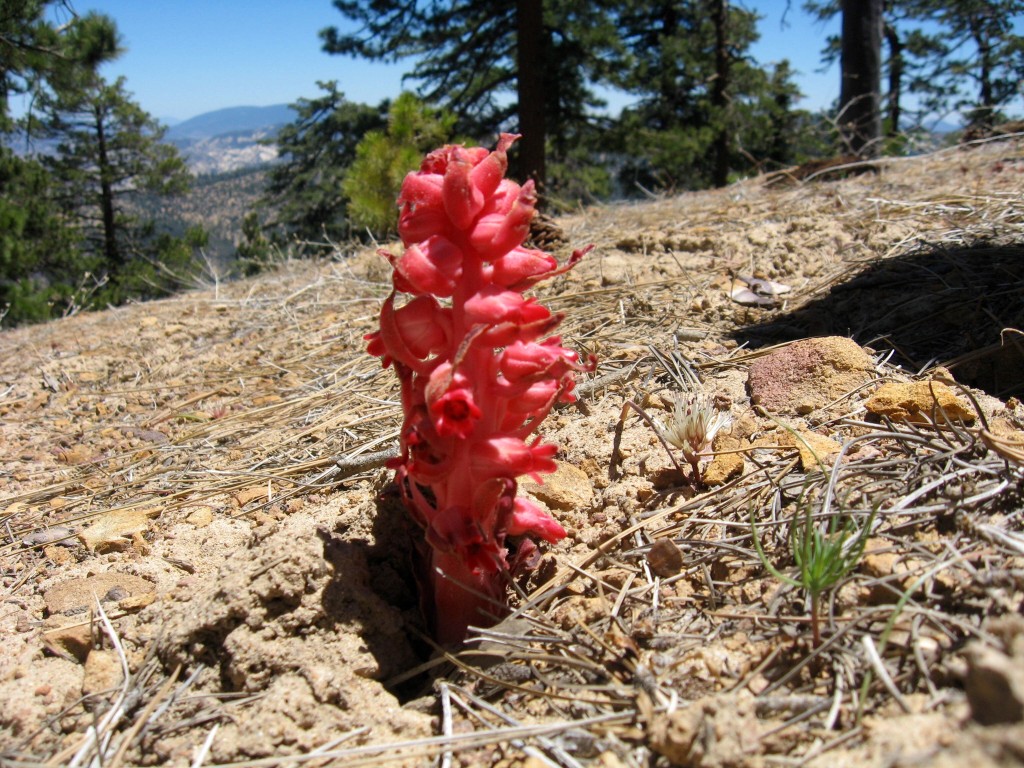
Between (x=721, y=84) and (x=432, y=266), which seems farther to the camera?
(x=721, y=84)

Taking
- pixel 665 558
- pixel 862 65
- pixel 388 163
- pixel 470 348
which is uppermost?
pixel 862 65

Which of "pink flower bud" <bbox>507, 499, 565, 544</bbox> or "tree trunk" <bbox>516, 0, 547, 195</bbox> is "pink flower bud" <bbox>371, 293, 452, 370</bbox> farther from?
"tree trunk" <bbox>516, 0, 547, 195</bbox>

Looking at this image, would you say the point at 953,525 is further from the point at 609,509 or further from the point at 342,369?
the point at 342,369

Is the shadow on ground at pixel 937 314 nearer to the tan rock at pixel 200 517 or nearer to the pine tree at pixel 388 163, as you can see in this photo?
the tan rock at pixel 200 517

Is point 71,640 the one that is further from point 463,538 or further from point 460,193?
point 460,193

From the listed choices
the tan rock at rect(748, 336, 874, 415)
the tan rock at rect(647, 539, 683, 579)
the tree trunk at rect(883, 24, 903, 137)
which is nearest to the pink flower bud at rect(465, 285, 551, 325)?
the tan rock at rect(647, 539, 683, 579)

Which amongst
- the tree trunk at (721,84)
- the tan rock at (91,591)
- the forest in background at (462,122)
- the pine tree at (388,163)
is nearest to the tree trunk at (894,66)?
the forest in background at (462,122)

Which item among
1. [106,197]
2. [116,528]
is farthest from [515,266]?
[106,197]
